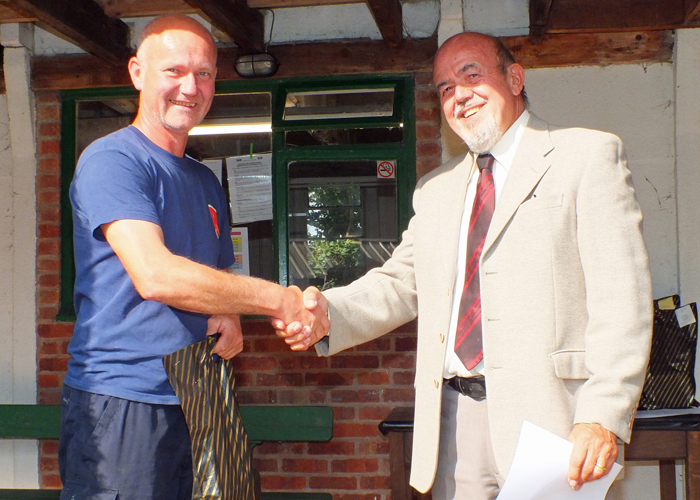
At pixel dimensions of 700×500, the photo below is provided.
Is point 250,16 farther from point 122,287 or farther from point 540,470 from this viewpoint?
point 540,470

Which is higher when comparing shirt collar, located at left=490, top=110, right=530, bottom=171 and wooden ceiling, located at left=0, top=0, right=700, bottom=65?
wooden ceiling, located at left=0, top=0, right=700, bottom=65

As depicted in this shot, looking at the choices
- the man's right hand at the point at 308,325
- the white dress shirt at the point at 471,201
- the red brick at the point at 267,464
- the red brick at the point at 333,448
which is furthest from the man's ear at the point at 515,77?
the red brick at the point at 267,464

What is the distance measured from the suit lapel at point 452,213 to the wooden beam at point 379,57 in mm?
1989

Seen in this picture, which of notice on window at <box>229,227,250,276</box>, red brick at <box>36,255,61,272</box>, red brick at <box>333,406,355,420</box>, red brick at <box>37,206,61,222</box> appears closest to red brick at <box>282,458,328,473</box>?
Result: red brick at <box>333,406,355,420</box>

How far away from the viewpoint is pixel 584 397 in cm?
185

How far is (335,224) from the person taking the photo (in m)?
4.50

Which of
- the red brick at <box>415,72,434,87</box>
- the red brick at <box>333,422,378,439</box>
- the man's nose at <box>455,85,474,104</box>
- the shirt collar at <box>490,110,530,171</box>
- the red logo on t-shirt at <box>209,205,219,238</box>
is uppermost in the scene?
the red brick at <box>415,72,434,87</box>

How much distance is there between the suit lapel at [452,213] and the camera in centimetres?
220

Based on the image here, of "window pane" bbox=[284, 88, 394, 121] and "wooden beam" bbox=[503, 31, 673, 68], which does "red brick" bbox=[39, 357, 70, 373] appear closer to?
"window pane" bbox=[284, 88, 394, 121]

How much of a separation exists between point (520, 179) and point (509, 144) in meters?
0.25

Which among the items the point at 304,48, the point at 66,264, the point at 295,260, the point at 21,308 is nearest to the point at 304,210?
the point at 295,260

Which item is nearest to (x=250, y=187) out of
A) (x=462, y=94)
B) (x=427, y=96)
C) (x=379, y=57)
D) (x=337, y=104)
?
(x=337, y=104)

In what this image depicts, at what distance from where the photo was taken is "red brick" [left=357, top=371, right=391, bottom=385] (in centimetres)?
423

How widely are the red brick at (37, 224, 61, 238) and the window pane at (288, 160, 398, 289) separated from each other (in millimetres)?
1570
